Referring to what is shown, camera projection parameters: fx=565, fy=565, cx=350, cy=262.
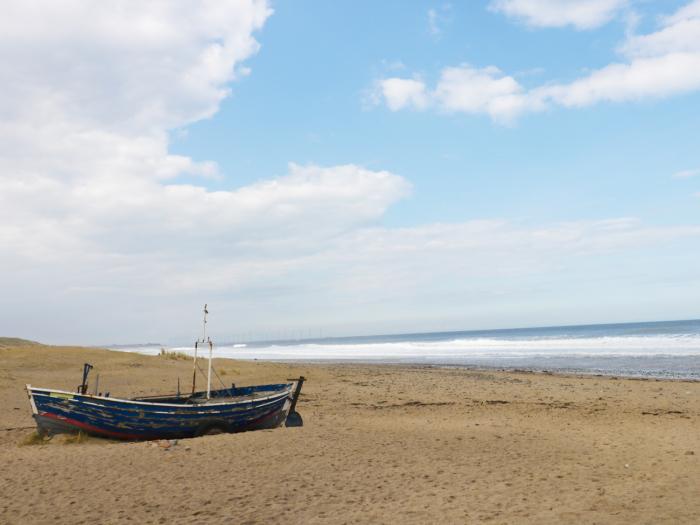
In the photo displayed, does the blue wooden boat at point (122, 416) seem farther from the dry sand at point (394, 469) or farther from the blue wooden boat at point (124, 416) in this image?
the dry sand at point (394, 469)

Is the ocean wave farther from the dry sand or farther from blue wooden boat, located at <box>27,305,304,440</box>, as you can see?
blue wooden boat, located at <box>27,305,304,440</box>

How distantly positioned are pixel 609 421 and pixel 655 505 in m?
7.52

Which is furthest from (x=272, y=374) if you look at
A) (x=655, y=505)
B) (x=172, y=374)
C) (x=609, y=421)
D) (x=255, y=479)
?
(x=655, y=505)

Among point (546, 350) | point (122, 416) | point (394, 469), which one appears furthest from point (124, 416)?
point (546, 350)

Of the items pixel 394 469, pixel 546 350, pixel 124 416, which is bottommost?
pixel 546 350

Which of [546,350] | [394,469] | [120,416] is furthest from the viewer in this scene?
[546,350]

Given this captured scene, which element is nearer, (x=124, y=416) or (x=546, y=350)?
(x=124, y=416)

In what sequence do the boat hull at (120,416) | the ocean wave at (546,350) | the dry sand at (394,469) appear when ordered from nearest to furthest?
the dry sand at (394,469)
the boat hull at (120,416)
the ocean wave at (546,350)

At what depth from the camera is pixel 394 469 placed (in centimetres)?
988

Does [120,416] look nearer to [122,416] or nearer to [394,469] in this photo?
[122,416]

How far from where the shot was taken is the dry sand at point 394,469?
7648 mm

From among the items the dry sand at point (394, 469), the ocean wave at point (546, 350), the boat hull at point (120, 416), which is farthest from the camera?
the ocean wave at point (546, 350)

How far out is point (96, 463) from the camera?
1034 cm

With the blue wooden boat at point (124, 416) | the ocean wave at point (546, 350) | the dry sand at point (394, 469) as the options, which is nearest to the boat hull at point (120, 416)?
the blue wooden boat at point (124, 416)
